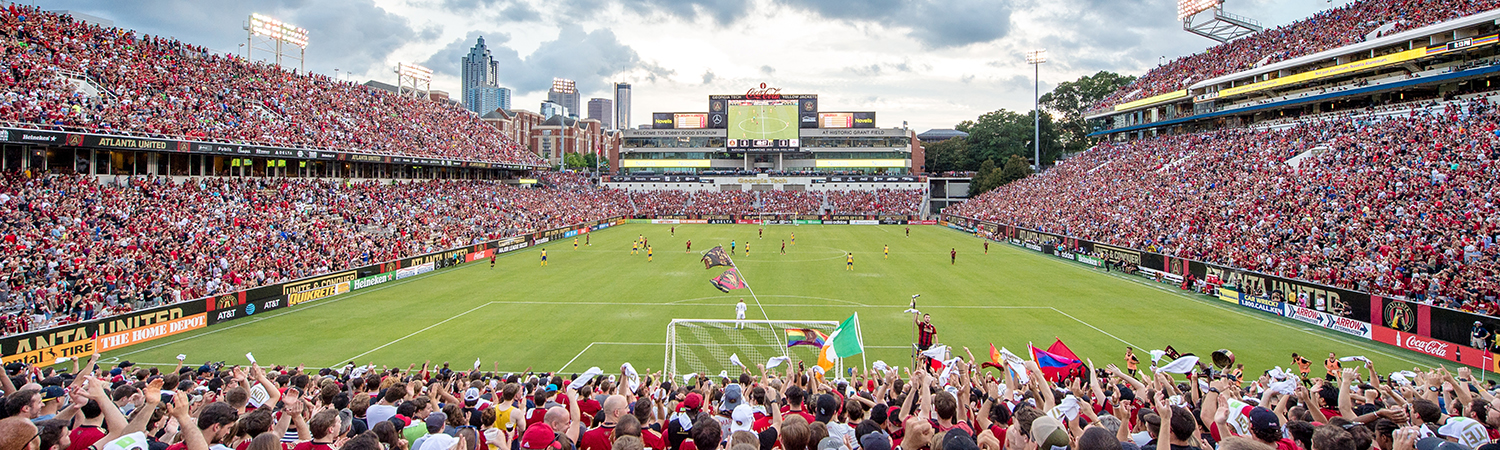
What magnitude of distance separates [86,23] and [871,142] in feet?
281

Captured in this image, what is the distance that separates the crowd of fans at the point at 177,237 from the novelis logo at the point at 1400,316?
3767 cm

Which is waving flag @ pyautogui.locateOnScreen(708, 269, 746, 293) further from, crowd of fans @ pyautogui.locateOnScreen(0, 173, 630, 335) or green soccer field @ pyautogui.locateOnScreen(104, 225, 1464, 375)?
crowd of fans @ pyautogui.locateOnScreen(0, 173, 630, 335)

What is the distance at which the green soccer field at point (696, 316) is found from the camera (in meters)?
20.1

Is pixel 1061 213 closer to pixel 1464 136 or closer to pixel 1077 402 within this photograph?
pixel 1464 136

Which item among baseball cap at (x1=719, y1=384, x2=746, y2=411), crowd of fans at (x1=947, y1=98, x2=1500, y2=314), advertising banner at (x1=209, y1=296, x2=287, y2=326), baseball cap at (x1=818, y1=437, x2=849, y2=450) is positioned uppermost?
crowd of fans at (x1=947, y1=98, x2=1500, y2=314)

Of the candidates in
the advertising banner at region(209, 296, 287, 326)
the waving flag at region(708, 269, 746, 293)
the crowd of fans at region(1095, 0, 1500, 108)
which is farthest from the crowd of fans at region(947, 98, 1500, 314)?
the advertising banner at region(209, 296, 287, 326)

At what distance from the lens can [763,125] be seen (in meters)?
95.1

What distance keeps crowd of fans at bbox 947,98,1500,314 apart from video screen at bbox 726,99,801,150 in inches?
1890

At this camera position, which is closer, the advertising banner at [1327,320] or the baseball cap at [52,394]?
the baseball cap at [52,394]

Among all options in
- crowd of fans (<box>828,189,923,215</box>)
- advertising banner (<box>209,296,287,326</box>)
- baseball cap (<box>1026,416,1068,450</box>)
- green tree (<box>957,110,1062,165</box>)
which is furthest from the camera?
green tree (<box>957,110,1062,165</box>)

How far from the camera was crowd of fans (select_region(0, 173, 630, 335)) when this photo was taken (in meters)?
22.1

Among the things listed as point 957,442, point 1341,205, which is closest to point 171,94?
point 957,442

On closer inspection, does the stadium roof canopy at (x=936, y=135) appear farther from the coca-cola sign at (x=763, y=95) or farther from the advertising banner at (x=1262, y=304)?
the advertising banner at (x=1262, y=304)

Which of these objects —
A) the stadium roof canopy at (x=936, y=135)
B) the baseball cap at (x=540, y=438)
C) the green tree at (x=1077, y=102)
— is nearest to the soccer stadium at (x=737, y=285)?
the baseball cap at (x=540, y=438)
